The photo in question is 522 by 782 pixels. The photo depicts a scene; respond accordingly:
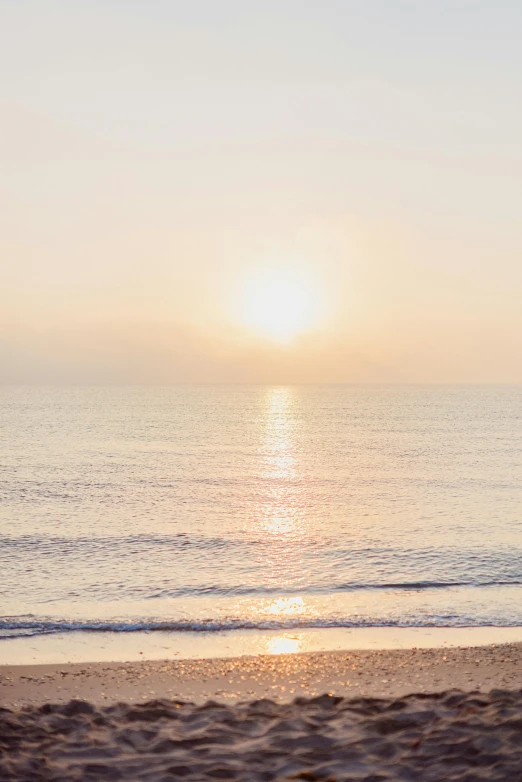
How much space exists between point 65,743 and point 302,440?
218 feet

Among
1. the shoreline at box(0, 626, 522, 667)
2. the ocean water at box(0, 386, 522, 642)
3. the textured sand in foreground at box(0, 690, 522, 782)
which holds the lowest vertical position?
the textured sand in foreground at box(0, 690, 522, 782)

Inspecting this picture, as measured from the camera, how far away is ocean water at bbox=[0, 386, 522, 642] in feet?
48.6

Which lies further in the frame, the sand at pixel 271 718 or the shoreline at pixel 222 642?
the shoreline at pixel 222 642

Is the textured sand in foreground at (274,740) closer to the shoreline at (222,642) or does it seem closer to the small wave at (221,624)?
the shoreline at (222,642)

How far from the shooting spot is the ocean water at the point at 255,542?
14.8 meters

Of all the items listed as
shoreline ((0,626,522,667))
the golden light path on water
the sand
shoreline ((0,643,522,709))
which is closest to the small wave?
shoreline ((0,626,522,667))

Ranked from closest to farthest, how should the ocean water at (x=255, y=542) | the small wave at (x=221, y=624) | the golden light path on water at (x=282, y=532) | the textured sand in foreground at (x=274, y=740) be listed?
the textured sand in foreground at (x=274, y=740), the small wave at (x=221, y=624), the golden light path on water at (x=282, y=532), the ocean water at (x=255, y=542)

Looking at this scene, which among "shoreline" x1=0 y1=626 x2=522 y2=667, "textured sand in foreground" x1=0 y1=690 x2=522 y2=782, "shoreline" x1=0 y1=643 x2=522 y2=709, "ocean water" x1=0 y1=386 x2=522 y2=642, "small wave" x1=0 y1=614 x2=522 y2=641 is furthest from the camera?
"ocean water" x1=0 y1=386 x2=522 y2=642

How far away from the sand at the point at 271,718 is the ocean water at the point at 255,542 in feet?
9.27

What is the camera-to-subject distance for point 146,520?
26.3 m

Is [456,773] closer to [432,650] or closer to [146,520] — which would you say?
[432,650]

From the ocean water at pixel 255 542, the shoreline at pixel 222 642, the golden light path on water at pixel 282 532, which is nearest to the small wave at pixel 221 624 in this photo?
the ocean water at pixel 255 542

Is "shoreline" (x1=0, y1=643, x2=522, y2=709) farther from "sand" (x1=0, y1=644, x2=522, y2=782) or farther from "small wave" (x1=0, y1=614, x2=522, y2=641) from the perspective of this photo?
"small wave" (x1=0, y1=614, x2=522, y2=641)

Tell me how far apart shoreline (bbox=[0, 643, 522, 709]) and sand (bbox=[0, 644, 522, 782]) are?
29 mm
